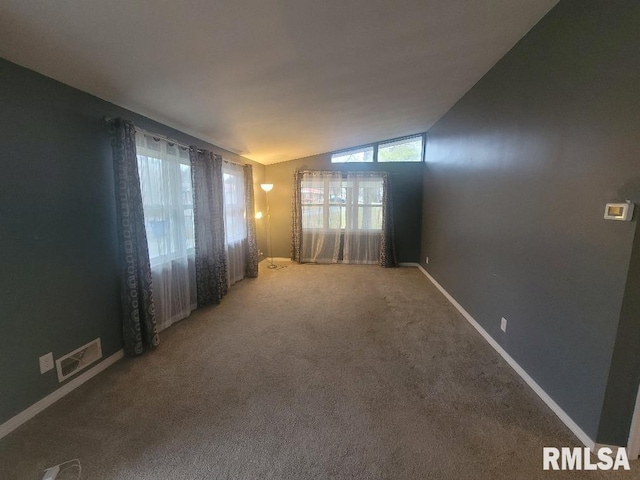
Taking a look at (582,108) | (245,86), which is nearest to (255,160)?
(245,86)

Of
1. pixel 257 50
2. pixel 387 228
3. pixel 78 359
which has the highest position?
pixel 257 50

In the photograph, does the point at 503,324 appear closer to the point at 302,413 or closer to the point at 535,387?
the point at 535,387

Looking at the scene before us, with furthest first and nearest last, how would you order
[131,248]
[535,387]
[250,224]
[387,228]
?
[387,228] → [250,224] → [131,248] → [535,387]

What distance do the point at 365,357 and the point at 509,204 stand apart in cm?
180

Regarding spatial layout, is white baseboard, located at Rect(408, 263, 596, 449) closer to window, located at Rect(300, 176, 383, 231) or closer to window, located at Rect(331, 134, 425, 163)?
window, located at Rect(300, 176, 383, 231)

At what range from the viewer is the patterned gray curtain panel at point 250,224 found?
450cm

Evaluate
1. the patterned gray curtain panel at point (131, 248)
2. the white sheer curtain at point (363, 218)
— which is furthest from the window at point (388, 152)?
the patterned gray curtain panel at point (131, 248)

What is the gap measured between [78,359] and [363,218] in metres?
4.57

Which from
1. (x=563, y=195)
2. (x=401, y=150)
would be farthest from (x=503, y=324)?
(x=401, y=150)

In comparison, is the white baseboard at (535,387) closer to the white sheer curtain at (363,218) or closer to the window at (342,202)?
the white sheer curtain at (363,218)

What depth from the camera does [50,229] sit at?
1.69m

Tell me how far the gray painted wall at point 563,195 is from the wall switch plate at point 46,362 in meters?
3.29

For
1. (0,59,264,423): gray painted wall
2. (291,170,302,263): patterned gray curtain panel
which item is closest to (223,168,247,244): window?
(291,170,302,263): patterned gray curtain panel

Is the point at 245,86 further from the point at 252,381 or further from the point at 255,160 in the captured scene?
the point at 255,160
